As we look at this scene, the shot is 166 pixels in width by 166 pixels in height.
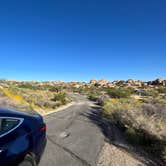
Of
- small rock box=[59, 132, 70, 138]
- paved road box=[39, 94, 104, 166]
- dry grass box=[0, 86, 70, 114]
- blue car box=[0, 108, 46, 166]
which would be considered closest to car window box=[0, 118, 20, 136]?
blue car box=[0, 108, 46, 166]

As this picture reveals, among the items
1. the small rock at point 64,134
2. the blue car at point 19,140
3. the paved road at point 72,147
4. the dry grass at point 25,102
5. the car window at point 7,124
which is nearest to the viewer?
the blue car at point 19,140

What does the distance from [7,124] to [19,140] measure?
1.21ft

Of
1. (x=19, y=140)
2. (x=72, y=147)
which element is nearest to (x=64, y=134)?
(x=72, y=147)

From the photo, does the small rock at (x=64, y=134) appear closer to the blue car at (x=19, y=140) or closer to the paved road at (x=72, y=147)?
the paved road at (x=72, y=147)

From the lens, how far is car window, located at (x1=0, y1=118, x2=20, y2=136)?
3.19 m

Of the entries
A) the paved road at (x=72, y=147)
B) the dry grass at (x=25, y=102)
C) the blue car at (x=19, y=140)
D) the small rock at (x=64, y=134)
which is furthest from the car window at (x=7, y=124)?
the dry grass at (x=25, y=102)

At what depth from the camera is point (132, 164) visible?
214 inches

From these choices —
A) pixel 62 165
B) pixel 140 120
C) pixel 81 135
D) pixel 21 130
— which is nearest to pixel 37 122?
pixel 21 130

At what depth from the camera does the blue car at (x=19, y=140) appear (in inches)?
119

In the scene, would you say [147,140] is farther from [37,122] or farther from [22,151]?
[22,151]

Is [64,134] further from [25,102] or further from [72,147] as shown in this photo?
[25,102]

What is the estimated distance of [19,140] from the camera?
10.8ft

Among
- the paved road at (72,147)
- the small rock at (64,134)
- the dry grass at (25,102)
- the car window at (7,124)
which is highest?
the car window at (7,124)

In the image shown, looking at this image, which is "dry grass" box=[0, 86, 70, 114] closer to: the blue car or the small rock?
the small rock
